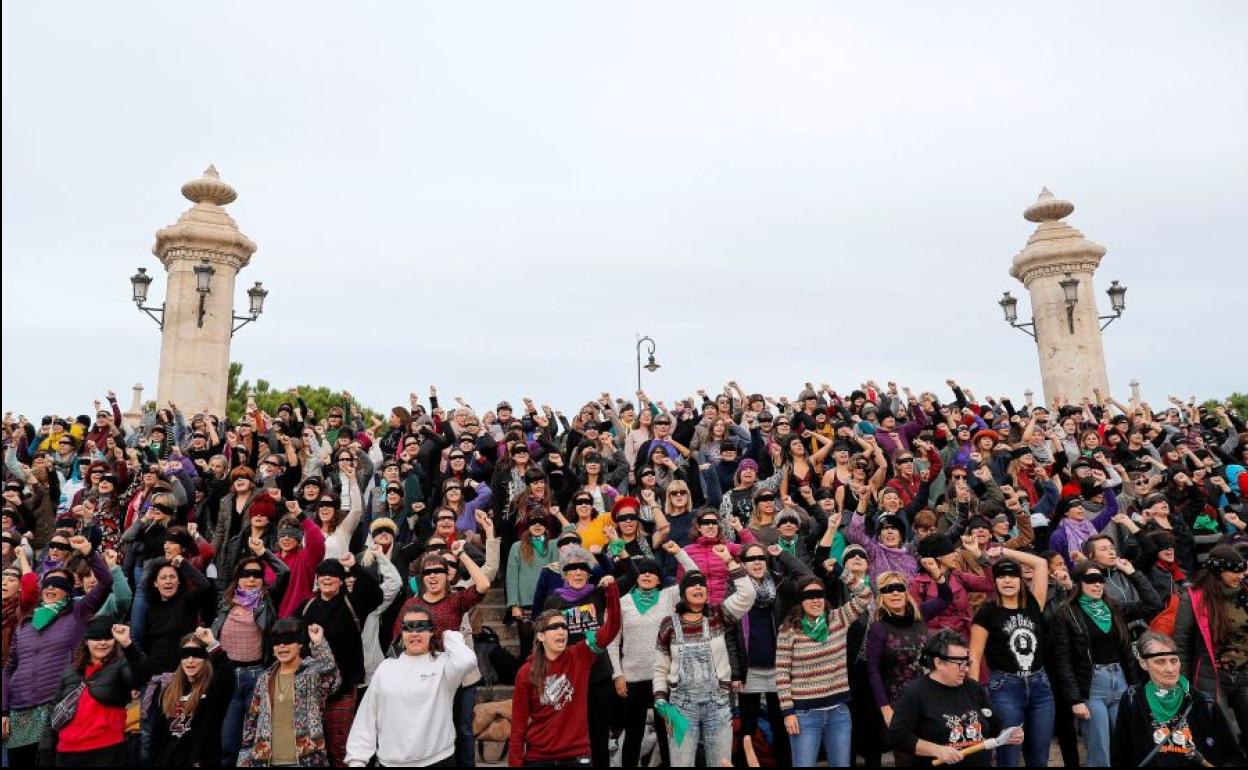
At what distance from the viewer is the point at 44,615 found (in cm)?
662

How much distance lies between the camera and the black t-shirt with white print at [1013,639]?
6016 mm

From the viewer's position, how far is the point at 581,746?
552 cm

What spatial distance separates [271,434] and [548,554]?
6.14m

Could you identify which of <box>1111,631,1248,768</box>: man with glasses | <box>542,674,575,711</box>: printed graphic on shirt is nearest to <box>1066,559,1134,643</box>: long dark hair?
<box>1111,631,1248,768</box>: man with glasses

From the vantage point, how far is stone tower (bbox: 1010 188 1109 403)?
79.7 feet

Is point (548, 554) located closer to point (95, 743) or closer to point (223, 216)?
point (95, 743)

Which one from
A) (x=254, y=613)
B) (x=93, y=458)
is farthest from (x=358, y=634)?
(x=93, y=458)

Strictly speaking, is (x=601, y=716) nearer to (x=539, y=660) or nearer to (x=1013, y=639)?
(x=539, y=660)

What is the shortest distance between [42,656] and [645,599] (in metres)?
4.59

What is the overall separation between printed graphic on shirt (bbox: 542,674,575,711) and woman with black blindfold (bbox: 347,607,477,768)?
1.76 ft

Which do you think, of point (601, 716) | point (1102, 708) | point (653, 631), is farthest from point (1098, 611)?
point (601, 716)

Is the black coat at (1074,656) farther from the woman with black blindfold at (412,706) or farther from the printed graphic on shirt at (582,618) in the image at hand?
the woman with black blindfold at (412,706)

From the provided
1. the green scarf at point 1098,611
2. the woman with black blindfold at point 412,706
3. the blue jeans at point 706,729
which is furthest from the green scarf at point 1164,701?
the woman with black blindfold at point 412,706

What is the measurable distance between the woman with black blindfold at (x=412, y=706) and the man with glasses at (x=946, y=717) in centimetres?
271
